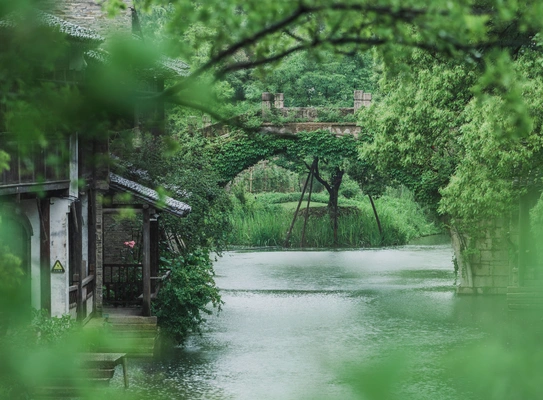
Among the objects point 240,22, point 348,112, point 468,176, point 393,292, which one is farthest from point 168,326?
point 348,112

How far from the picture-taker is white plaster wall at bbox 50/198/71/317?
491 inches

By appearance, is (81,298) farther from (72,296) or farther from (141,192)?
(141,192)

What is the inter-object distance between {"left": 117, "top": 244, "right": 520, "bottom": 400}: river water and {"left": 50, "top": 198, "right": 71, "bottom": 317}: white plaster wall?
1.38 m

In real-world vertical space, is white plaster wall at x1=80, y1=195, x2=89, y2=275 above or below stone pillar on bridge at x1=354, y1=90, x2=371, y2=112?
below

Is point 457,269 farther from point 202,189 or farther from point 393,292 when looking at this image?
point 202,189

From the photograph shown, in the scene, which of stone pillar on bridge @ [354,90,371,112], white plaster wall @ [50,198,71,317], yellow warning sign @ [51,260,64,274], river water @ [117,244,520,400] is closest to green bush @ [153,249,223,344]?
river water @ [117,244,520,400]

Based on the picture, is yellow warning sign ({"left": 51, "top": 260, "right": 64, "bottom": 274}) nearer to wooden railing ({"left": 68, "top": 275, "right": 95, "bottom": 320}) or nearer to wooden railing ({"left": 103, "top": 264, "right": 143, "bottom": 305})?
wooden railing ({"left": 68, "top": 275, "right": 95, "bottom": 320})

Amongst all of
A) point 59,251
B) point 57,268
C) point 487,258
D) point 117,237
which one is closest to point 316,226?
→ point 487,258

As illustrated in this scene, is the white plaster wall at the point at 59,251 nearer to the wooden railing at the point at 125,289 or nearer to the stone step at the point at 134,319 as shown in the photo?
the stone step at the point at 134,319

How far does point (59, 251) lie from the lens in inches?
498

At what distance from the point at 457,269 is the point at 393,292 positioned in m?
1.60

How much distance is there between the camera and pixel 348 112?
95.5 feet

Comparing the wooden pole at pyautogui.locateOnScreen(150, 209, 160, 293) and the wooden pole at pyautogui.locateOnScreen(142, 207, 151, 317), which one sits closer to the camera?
the wooden pole at pyautogui.locateOnScreen(142, 207, 151, 317)

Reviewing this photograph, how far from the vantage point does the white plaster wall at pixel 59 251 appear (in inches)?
491
